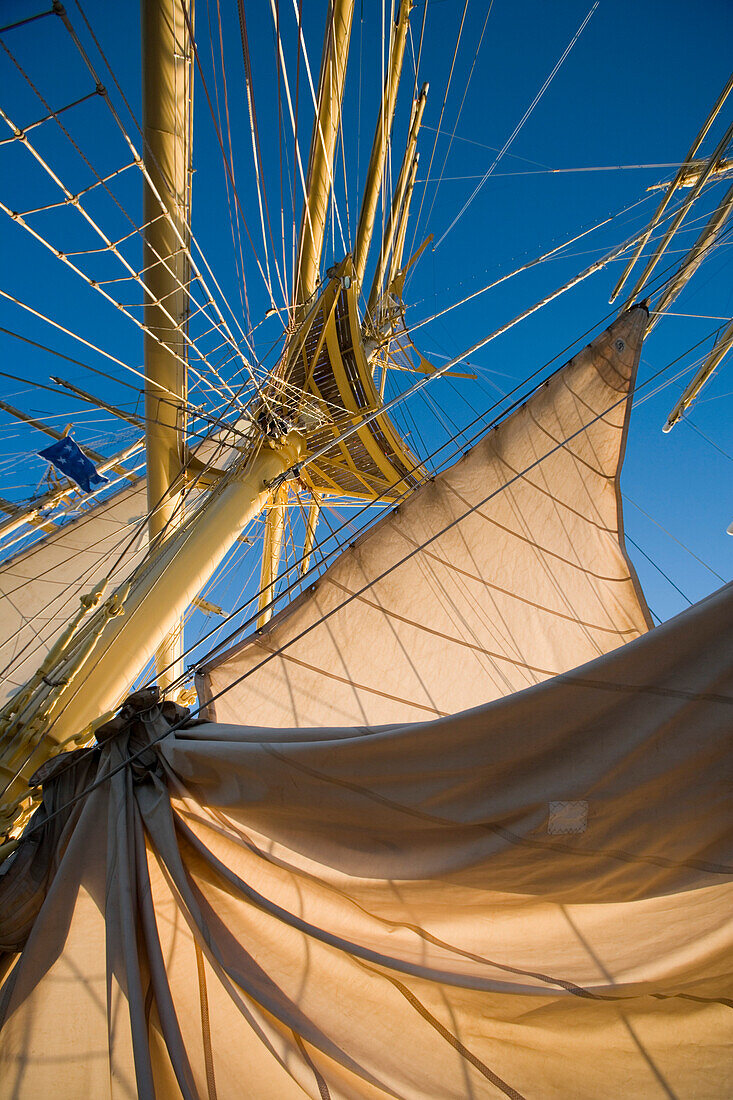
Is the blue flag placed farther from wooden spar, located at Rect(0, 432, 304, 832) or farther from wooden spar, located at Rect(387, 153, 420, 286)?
wooden spar, located at Rect(387, 153, 420, 286)

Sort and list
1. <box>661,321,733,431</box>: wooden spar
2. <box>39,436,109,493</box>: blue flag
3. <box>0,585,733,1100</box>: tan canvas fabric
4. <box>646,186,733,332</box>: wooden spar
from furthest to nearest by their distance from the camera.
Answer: <box>661,321,733,431</box>: wooden spar < <box>39,436,109,493</box>: blue flag < <box>646,186,733,332</box>: wooden spar < <box>0,585,733,1100</box>: tan canvas fabric

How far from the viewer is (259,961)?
186 centimetres

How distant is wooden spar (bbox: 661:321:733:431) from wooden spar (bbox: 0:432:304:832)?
5567 mm

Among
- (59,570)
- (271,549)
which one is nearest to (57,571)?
(59,570)

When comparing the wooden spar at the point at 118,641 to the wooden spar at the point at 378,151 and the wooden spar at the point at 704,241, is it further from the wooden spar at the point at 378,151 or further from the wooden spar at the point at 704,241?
the wooden spar at the point at 704,241

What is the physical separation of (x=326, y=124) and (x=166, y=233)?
9.59ft

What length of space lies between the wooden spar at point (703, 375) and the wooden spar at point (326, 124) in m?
4.73

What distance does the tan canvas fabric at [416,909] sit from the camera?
1.51 meters

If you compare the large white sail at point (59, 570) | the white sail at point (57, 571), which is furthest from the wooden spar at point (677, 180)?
the white sail at point (57, 571)

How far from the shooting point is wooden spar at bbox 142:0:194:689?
4.32 metres

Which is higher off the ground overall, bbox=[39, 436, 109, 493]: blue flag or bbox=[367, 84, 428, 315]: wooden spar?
bbox=[367, 84, 428, 315]: wooden spar

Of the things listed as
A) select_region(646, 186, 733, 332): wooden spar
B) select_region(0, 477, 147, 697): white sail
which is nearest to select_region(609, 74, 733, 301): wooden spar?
select_region(646, 186, 733, 332): wooden spar

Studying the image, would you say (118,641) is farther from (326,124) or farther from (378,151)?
(378,151)

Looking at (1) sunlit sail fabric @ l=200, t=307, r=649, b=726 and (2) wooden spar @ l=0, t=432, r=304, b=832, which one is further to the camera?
(1) sunlit sail fabric @ l=200, t=307, r=649, b=726
